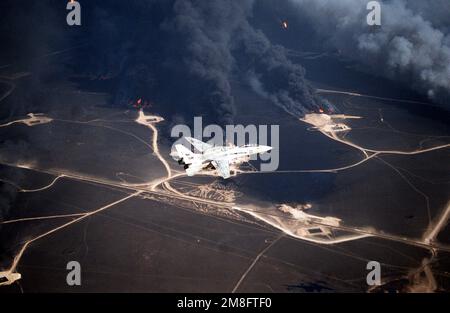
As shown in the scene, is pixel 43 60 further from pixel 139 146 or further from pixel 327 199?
pixel 327 199

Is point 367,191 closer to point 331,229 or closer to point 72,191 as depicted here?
point 331,229

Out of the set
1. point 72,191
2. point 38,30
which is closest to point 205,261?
point 72,191

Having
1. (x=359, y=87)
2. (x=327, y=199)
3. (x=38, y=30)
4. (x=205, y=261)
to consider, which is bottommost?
(x=205, y=261)

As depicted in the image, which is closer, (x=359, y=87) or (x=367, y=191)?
(x=367, y=191)

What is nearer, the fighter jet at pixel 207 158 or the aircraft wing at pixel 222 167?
the aircraft wing at pixel 222 167

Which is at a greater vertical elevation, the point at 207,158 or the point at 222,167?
the point at 207,158

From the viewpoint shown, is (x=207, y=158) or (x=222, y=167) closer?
(x=222, y=167)

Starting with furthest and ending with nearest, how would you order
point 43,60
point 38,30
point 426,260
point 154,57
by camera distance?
point 38,30
point 43,60
point 154,57
point 426,260

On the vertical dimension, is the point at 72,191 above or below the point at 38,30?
below

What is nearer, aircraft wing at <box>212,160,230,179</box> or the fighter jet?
aircraft wing at <box>212,160,230,179</box>
